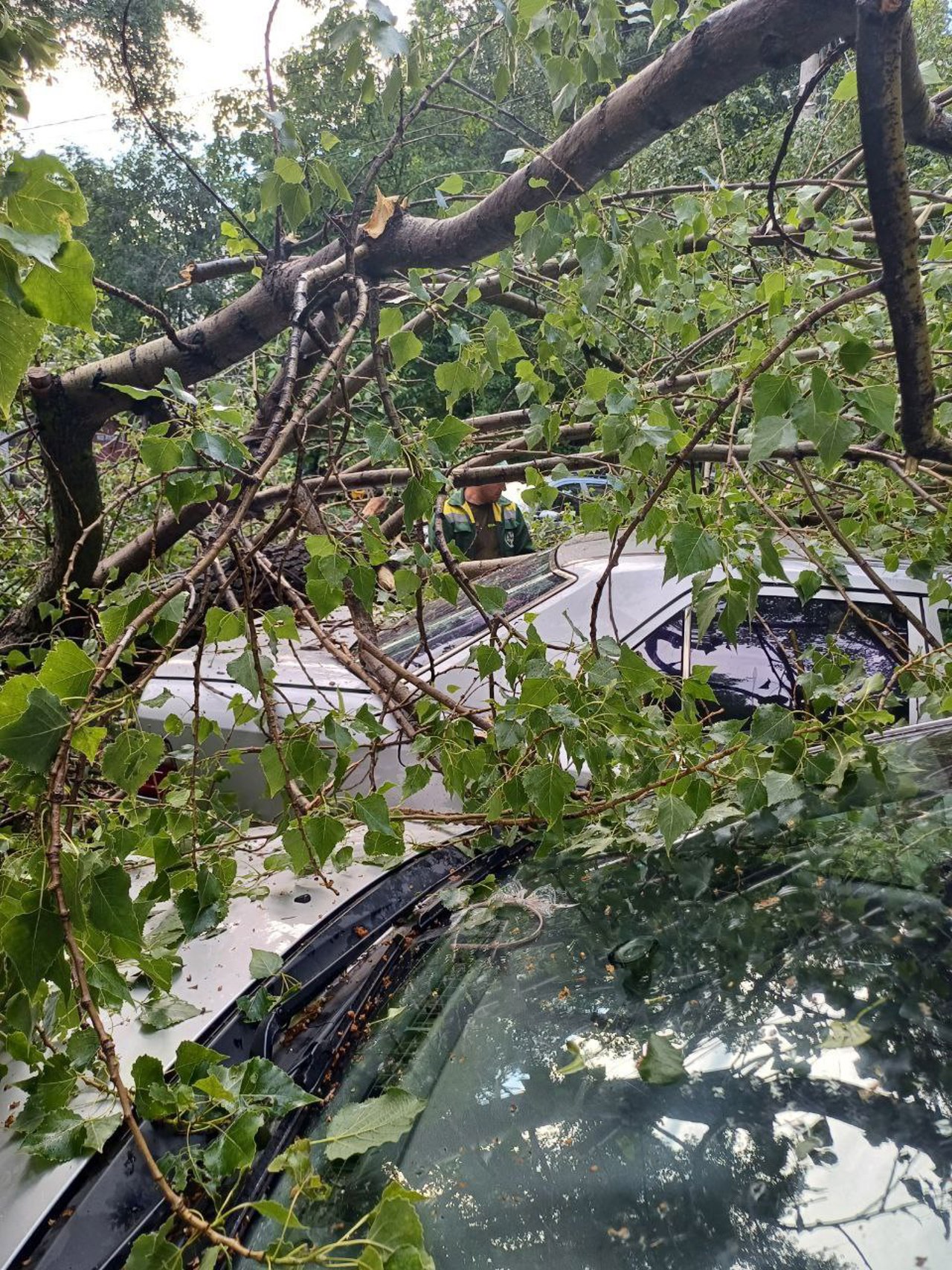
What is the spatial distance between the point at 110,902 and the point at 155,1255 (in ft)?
1.12

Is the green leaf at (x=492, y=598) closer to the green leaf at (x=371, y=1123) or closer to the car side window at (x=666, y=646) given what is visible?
the green leaf at (x=371, y=1123)

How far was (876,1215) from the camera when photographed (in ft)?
2.48

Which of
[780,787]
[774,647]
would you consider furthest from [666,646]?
[780,787]

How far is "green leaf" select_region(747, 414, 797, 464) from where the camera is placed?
46.6 inches

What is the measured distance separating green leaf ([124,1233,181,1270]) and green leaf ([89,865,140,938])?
0.29 meters

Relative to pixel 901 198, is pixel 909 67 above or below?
above

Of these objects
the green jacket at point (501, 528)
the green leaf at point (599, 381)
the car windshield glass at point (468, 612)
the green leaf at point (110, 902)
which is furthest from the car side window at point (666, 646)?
the green leaf at point (110, 902)

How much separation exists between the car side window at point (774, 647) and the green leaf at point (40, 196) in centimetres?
268

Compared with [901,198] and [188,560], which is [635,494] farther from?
[188,560]

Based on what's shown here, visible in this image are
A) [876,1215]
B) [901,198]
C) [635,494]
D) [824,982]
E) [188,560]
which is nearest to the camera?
[876,1215]

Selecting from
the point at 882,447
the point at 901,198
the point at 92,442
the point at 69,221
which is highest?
the point at 92,442

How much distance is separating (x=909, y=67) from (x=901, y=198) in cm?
41

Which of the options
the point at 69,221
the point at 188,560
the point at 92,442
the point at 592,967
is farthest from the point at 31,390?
the point at 592,967

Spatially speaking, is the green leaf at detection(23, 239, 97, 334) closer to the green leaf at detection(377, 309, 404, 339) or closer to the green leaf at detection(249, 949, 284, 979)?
the green leaf at detection(377, 309, 404, 339)
